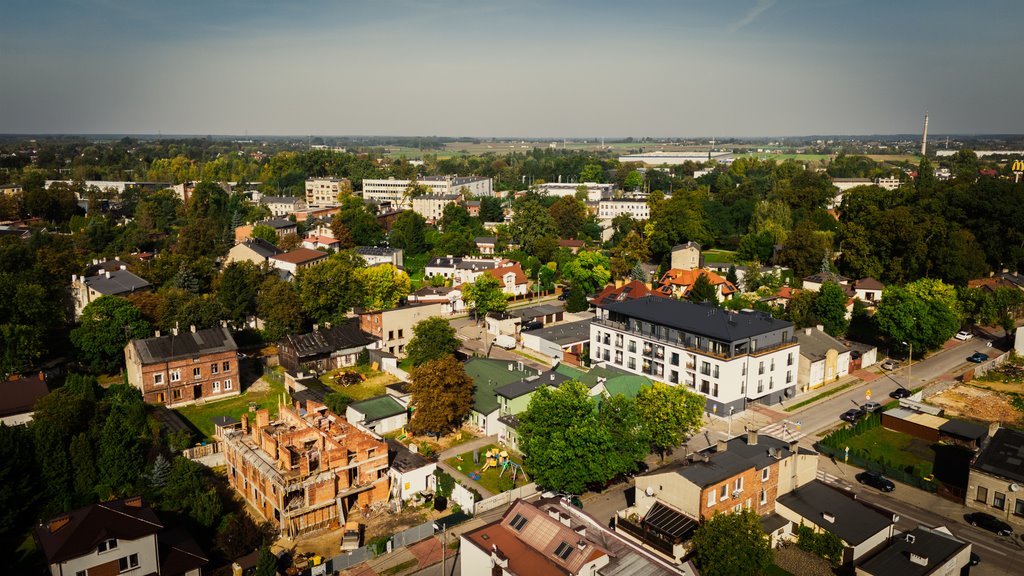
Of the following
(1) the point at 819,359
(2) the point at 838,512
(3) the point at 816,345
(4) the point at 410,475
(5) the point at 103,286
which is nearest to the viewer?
(2) the point at 838,512

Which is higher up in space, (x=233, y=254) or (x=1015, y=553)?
(x=233, y=254)

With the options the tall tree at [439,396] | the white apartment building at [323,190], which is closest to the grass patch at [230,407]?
the tall tree at [439,396]

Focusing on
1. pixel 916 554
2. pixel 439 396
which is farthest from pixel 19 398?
pixel 916 554

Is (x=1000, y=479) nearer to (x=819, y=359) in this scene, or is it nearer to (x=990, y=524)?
(x=990, y=524)

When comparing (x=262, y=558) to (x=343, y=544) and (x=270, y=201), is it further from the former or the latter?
(x=270, y=201)

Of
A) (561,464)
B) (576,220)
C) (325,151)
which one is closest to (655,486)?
(561,464)
